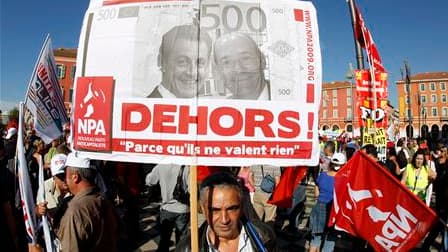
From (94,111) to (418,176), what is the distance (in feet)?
20.9

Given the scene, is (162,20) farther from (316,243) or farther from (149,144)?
(316,243)

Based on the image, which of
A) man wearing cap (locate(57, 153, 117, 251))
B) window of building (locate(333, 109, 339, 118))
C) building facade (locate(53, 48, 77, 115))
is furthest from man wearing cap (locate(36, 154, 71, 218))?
window of building (locate(333, 109, 339, 118))

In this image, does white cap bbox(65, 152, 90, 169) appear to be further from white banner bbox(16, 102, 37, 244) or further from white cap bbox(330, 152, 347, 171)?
white cap bbox(330, 152, 347, 171)

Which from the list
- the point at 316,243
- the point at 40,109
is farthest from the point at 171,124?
the point at 316,243

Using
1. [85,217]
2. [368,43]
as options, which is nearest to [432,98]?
[368,43]

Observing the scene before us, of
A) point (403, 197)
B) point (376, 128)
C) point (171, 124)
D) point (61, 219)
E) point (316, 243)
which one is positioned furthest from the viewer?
point (376, 128)

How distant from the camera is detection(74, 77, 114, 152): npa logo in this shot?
2.23m

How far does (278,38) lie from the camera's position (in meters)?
2.29

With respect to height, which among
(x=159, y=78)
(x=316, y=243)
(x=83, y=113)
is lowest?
(x=316, y=243)

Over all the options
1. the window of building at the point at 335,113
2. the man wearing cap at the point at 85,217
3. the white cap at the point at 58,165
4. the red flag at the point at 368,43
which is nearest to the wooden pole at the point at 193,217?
the man wearing cap at the point at 85,217

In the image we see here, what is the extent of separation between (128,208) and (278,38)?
5.83m

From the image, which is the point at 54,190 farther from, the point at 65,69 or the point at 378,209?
the point at 65,69

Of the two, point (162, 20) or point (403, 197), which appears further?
point (403, 197)

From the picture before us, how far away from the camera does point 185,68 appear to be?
7.33 ft
